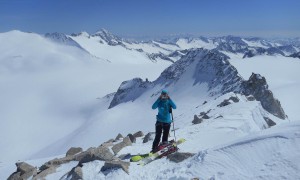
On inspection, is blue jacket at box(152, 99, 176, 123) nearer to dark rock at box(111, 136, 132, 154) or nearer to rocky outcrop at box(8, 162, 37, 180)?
dark rock at box(111, 136, 132, 154)

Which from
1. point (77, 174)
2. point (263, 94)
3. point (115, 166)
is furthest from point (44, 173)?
point (263, 94)

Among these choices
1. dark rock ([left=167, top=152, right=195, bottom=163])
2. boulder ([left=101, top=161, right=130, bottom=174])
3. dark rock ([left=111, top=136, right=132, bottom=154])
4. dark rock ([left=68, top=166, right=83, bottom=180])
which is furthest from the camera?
dark rock ([left=111, top=136, right=132, bottom=154])

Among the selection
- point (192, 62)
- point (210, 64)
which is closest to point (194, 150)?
point (210, 64)

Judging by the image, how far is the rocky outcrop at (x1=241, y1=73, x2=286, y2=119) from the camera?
48350mm

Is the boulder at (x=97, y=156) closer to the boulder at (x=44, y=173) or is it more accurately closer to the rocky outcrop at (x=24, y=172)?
the boulder at (x=44, y=173)

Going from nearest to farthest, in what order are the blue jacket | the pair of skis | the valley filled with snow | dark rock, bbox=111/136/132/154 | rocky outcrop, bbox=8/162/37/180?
the valley filled with snow → the pair of skis → the blue jacket → dark rock, bbox=111/136/132/154 → rocky outcrop, bbox=8/162/37/180

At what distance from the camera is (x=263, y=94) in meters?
54.8

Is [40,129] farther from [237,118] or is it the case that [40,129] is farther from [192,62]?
[237,118]

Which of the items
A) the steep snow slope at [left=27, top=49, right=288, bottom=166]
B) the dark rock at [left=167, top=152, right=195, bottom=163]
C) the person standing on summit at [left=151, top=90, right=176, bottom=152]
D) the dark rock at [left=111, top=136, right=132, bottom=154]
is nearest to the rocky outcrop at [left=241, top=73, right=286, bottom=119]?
the steep snow slope at [left=27, top=49, right=288, bottom=166]

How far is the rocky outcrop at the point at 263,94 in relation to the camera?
159ft

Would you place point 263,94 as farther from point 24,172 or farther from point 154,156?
point 154,156

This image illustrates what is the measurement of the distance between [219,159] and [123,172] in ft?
13.5

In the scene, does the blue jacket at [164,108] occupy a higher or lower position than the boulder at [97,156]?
higher

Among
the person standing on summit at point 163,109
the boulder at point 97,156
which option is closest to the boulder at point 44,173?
the boulder at point 97,156
